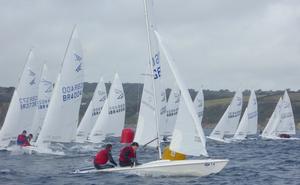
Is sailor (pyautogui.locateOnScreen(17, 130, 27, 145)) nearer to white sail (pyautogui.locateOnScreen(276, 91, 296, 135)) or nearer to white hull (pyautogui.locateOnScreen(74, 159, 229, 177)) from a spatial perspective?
white hull (pyautogui.locateOnScreen(74, 159, 229, 177))

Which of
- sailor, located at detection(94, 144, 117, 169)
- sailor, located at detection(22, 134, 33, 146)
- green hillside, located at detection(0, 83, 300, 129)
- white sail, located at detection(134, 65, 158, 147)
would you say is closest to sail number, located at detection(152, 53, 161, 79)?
white sail, located at detection(134, 65, 158, 147)

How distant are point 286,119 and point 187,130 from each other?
144 ft

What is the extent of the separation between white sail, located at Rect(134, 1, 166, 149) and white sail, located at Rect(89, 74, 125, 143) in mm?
19141

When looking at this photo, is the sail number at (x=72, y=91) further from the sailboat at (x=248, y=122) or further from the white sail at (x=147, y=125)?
the sailboat at (x=248, y=122)

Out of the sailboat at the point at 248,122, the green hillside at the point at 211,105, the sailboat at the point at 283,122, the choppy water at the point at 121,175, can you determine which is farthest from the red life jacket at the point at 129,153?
the green hillside at the point at 211,105

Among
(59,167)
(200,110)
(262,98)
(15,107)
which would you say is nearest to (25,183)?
(59,167)

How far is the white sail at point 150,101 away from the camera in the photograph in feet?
73.6

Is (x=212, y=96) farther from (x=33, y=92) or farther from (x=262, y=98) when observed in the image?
(x=33, y=92)

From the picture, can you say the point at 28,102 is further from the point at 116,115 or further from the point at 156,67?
the point at 156,67

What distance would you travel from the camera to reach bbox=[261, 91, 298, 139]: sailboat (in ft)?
206

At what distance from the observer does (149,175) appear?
836 inches

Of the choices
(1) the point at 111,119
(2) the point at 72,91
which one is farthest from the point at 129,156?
(1) the point at 111,119

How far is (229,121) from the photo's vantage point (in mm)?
54562

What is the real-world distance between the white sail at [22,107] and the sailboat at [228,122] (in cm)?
1886
